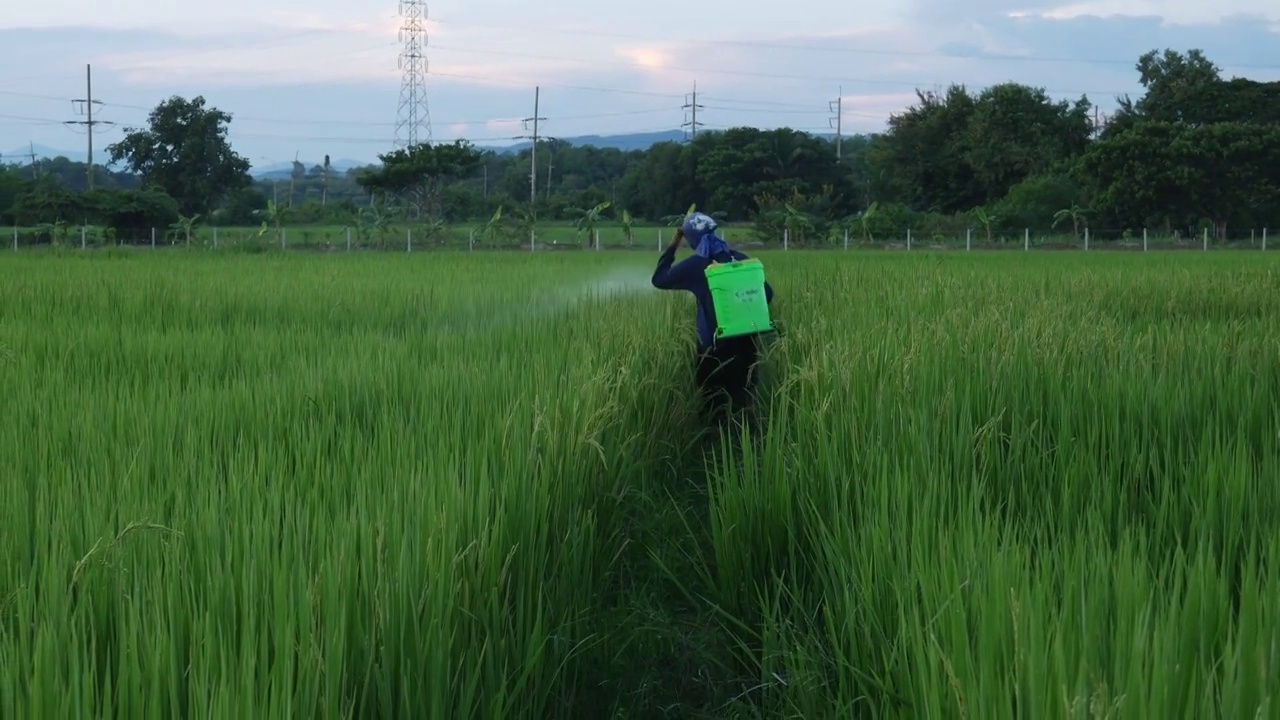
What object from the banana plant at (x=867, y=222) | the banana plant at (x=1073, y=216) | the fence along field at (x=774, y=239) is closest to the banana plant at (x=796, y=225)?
the fence along field at (x=774, y=239)

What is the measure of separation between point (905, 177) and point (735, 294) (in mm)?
42158

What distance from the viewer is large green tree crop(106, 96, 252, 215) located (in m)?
46.0

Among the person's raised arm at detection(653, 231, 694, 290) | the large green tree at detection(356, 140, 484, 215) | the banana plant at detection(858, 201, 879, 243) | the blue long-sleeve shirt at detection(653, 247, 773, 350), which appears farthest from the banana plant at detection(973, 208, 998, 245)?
the blue long-sleeve shirt at detection(653, 247, 773, 350)

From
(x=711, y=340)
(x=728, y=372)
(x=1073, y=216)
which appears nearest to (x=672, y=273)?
(x=711, y=340)

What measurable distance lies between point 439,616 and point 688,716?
3.35 ft

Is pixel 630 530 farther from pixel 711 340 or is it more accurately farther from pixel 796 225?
pixel 796 225

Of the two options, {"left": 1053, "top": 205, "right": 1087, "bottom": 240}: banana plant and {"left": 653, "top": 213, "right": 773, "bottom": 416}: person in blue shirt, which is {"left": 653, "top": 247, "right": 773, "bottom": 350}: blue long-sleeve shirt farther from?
{"left": 1053, "top": 205, "right": 1087, "bottom": 240}: banana plant

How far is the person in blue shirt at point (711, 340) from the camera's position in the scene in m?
5.55

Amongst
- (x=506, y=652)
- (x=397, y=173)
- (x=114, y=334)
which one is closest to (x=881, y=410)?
(x=506, y=652)

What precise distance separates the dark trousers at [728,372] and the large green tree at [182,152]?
4415 centimetres

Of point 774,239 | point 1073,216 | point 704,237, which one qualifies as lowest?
point 704,237

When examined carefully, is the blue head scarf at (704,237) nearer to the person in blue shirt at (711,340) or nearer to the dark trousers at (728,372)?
the person in blue shirt at (711,340)

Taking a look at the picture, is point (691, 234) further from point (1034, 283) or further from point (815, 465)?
point (1034, 283)

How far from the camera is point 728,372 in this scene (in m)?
5.62
